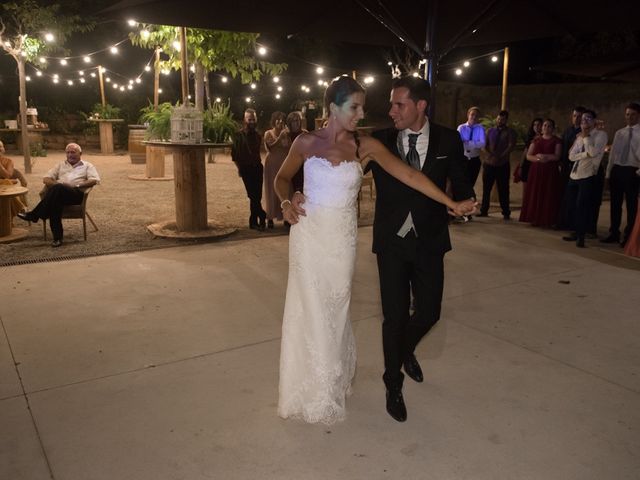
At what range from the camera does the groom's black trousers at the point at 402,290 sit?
125 inches

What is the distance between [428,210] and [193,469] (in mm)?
1786

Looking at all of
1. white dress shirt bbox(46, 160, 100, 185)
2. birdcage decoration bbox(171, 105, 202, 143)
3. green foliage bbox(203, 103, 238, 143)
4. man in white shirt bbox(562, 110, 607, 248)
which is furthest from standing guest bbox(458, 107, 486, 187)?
white dress shirt bbox(46, 160, 100, 185)

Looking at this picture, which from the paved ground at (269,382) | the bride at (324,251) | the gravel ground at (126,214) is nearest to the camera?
the paved ground at (269,382)

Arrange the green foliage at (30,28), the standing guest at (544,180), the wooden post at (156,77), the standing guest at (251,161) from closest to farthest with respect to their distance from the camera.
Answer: the standing guest at (251,161) < the standing guest at (544,180) < the wooden post at (156,77) < the green foliage at (30,28)

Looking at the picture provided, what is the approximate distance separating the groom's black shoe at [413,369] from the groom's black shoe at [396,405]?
464 mm

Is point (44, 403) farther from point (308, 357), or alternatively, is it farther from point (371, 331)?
point (371, 331)

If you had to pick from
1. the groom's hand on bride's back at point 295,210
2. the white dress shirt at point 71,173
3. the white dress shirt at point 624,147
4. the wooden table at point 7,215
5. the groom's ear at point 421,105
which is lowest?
the wooden table at point 7,215

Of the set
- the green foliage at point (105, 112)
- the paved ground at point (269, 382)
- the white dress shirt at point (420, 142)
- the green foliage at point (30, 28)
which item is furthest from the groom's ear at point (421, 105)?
the green foliage at point (105, 112)

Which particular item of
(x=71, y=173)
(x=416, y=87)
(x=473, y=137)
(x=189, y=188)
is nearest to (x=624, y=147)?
(x=473, y=137)

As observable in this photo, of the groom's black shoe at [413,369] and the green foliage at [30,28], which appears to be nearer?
the groom's black shoe at [413,369]

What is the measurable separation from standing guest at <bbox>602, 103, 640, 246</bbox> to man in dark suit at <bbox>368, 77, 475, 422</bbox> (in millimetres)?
5368

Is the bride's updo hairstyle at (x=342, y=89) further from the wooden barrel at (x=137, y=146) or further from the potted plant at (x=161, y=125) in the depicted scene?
the wooden barrel at (x=137, y=146)

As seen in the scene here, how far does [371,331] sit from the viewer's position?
4.54 metres

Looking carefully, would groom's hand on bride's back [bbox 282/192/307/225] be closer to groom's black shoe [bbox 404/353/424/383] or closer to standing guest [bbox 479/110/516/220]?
groom's black shoe [bbox 404/353/424/383]
